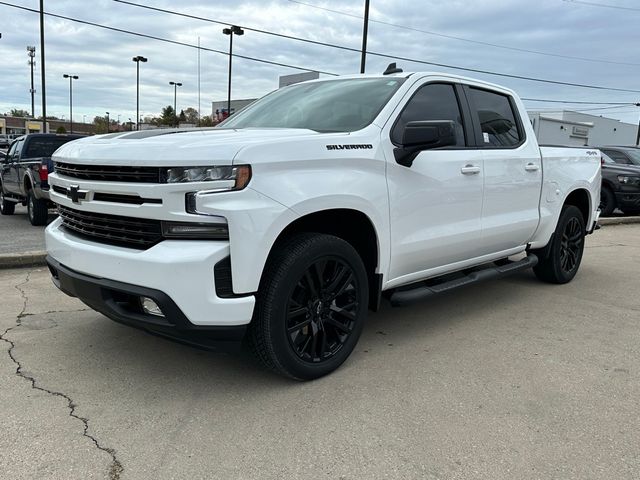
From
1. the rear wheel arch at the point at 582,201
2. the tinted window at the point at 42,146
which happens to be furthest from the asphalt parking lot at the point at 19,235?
the rear wheel arch at the point at 582,201

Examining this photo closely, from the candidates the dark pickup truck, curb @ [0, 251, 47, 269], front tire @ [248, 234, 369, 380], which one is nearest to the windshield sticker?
front tire @ [248, 234, 369, 380]

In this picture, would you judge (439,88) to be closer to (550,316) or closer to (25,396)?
(550,316)

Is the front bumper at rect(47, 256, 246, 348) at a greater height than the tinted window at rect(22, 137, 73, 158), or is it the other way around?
the tinted window at rect(22, 137, 73, 158)

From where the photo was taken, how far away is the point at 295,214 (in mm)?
3025

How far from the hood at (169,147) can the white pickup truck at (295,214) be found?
0.01m

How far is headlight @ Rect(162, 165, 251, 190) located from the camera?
9.18ft

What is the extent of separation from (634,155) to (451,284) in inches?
499

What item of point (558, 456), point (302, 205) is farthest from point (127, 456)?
point (558, 456)

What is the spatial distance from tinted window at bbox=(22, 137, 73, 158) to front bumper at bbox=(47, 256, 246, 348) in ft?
29.1

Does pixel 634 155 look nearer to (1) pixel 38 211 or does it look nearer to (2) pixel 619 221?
(2) pixel 619 221

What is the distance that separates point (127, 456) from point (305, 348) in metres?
1.16

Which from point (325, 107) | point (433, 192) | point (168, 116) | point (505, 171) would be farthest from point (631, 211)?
point (168, 116)

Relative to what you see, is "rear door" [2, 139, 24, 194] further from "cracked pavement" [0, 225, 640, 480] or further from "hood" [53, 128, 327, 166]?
"hood" [53, 128, 327, 166]

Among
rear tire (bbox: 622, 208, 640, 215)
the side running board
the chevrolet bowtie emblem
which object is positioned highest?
the chevrolet bowtie emblem
